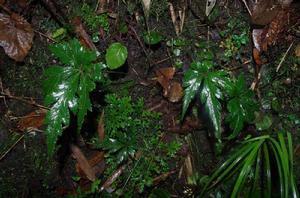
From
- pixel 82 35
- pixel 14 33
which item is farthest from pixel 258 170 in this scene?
pixel 14 33

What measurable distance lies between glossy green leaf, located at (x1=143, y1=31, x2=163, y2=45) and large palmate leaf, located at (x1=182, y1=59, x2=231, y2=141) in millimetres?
438

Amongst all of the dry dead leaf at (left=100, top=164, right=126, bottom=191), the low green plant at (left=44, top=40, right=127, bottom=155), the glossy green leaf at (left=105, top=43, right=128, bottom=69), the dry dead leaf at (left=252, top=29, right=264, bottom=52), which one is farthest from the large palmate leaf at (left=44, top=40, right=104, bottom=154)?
the dry dead leaf at (left=252, top=29, right=264, bottom=52)

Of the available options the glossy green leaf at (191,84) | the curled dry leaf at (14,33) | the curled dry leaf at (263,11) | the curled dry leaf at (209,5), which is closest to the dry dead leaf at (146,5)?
the curled dry leaf at (209,5)

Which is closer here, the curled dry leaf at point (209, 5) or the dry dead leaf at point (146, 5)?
the dry dead leaf at point (146, 5)

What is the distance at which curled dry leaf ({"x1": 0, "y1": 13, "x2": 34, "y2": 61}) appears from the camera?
7.55 ft

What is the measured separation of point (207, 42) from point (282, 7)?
530 mm

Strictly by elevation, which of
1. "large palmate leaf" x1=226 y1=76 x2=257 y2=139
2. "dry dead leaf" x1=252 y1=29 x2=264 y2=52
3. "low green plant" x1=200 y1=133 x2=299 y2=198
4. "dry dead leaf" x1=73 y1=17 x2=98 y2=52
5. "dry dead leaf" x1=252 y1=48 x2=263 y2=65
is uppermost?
"dry dead leaf" x1=73 y1=17 x2=98 y2=52

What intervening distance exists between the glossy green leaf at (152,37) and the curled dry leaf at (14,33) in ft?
2.66

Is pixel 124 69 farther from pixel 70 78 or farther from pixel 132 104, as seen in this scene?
pixel 70 78

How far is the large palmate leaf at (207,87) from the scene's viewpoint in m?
1.93

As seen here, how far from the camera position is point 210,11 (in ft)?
7.68

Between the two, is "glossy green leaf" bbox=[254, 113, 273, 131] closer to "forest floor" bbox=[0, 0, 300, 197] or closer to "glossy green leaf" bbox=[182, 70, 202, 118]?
"forest floor" bbox=[0, 0, 300, 197]

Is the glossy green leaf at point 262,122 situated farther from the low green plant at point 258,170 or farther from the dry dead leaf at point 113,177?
the dry dead leaf at point 113,177

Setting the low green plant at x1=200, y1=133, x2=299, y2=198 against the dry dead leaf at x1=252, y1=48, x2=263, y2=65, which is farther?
the dry dead leaf at x1=252, y1=48, x2=263, y2=65
